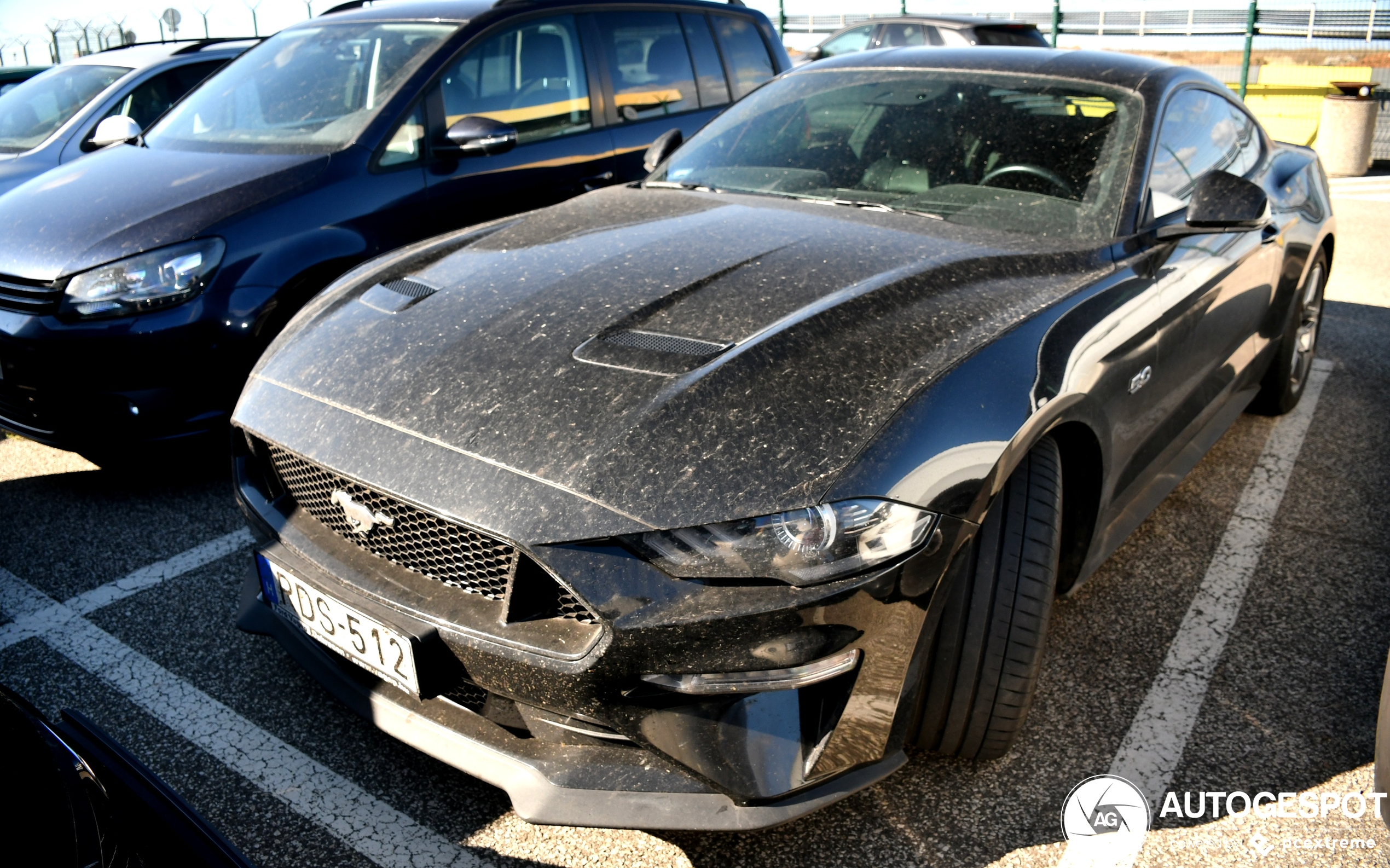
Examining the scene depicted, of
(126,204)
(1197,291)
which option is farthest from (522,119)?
(1197,291)

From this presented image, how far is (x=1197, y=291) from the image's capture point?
9.54 feet

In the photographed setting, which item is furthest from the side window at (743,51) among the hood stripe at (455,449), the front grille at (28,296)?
the hood stripe at (455,449)

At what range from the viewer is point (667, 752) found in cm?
177

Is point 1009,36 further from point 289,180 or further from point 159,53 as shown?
point 289,180

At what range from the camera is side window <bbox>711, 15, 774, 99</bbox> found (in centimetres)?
563

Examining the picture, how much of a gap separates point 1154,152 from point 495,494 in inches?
83.3

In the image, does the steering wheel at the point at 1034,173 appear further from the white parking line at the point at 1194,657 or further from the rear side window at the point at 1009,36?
the rear side window at the point at 1009,36

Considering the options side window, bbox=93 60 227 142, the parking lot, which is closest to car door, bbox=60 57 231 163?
side window, bbox=93 60 227 142

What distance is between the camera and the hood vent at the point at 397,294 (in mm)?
2521

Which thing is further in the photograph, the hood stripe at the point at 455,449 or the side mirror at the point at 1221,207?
the side mirror at the point at 1221,207

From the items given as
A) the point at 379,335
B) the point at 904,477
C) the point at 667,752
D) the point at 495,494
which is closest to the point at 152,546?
the point at 379,335

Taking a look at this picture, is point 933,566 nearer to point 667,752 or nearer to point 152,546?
point 667,752

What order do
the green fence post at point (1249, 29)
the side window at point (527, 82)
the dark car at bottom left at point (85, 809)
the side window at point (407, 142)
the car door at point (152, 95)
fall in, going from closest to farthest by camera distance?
the dark car at bottom left at point (85, 809) < the side window at point (407, 142) < the side window at point (527, 82) < the car door at point (152, 95) < the green fence post at point (1249, 29)

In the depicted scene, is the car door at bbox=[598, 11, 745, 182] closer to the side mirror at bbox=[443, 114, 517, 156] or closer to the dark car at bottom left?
the side mirror at bbox=[443, 114, 517, 156]
